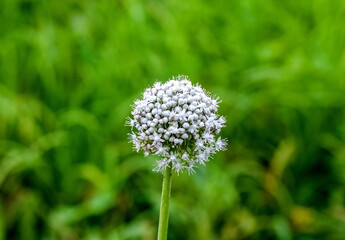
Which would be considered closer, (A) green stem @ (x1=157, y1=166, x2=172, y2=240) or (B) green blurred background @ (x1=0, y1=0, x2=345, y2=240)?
(A) green stem @ (x1=157, y1=166, x2=172, y2=240)

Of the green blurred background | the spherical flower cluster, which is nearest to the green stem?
the spherical flower cluster

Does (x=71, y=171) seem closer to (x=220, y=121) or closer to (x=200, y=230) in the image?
(x=200, y=230)

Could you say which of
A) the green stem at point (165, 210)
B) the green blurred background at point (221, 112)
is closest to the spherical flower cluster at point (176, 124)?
the green stem at point (165, 210)

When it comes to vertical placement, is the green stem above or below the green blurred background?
below

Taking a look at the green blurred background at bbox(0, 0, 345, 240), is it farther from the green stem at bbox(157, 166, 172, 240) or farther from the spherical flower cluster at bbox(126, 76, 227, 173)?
the green stem at bbox(157, 166, 172, 240)

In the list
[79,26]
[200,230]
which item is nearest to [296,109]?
[200,230]

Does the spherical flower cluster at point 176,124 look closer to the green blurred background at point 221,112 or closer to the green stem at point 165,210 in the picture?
the green stem at point 165,210

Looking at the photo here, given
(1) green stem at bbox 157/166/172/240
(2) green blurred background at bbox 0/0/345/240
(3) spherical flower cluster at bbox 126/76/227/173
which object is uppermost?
(2) green blurred background at bbox 0/0/345/240
